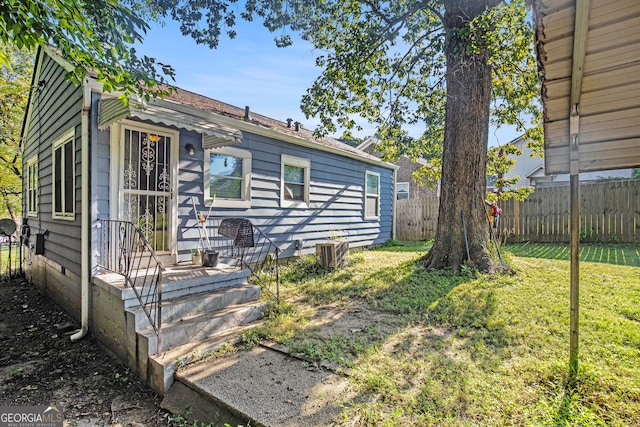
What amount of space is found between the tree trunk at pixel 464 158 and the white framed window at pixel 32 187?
898 cm

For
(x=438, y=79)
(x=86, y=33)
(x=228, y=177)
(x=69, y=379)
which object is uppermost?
(x=438, y=79)

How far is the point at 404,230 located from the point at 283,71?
8088 mm

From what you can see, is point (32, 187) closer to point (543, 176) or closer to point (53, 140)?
point (53, 140)

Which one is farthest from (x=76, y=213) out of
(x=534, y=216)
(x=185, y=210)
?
(x=534, y=216)

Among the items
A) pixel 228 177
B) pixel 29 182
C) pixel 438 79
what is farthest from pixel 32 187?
pixel 438 79

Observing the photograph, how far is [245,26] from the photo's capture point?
729 cm

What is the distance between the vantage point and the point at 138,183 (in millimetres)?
4898

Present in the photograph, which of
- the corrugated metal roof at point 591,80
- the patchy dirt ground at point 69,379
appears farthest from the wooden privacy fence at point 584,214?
the patchy dirt ground at point 69,379

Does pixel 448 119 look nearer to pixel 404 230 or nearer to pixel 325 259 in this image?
pixel 325 259

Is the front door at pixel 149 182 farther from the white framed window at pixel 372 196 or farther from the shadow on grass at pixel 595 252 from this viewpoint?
the shadow on grass at pixel 595 252

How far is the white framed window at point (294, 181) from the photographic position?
7.44m

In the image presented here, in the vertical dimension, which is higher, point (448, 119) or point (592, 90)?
point (448, 119)

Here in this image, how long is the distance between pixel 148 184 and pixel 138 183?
149mm

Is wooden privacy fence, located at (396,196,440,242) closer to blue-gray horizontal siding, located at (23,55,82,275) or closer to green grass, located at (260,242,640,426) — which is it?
green grass, located at (260,242,640,426)
